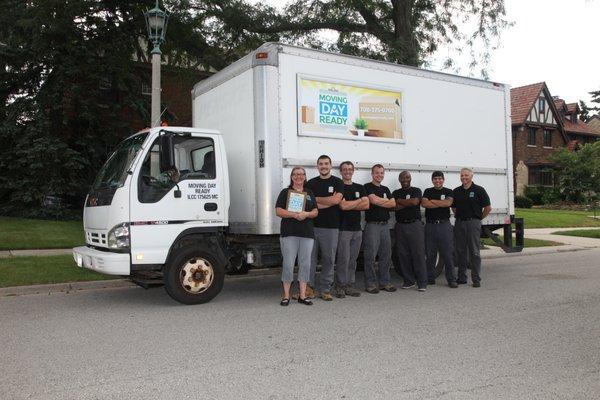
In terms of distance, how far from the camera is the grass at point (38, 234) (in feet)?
40.0

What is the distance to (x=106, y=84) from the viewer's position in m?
17.2

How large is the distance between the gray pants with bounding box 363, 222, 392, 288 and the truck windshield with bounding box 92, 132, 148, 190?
3.43 meters

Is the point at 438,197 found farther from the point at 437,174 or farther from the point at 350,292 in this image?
the point at 350,292

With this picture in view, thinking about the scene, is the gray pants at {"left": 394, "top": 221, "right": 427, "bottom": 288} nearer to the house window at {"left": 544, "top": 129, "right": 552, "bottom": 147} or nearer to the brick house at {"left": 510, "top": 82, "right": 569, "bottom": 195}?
the brick house at {"left": 510, "top": 82, "right": 569, "bottom": 195}

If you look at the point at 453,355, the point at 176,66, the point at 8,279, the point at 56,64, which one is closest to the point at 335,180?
the point at 453,355

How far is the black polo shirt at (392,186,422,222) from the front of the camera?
8125mm

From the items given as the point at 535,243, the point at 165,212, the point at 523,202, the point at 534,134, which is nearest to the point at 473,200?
the point at 165,212

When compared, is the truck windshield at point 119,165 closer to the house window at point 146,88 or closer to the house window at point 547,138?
the house window at point 146,88

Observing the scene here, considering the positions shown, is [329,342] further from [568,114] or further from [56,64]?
[568,114]

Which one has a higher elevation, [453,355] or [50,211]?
[50,211]

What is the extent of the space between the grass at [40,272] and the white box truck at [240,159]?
5.02ft

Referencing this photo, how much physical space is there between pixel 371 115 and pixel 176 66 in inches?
423

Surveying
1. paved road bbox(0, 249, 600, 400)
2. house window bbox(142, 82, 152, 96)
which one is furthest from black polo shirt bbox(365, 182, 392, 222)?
house window bbox(142, 82, 152, 96)

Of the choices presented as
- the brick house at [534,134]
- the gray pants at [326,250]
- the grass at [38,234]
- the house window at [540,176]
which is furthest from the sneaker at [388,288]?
the house window at [540,176]
